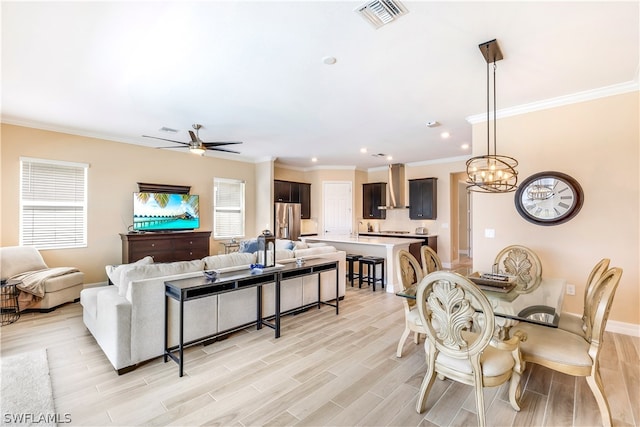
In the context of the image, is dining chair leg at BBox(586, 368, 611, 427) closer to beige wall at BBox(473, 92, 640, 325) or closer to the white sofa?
beige wall at BBox(473, 92, 640, 325)

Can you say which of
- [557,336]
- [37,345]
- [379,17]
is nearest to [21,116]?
[37,345]

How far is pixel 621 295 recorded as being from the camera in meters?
3.54

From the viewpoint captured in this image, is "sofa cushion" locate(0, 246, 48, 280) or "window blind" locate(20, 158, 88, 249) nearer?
"sofa cushion" locate(0, 246, 48, 280)

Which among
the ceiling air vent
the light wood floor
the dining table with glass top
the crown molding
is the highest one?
the ceiling air vent

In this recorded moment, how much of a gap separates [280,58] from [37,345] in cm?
390

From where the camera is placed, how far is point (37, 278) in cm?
420

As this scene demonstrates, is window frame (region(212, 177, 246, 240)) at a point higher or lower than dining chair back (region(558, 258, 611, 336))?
higher

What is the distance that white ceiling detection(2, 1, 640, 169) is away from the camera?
88.2 inches

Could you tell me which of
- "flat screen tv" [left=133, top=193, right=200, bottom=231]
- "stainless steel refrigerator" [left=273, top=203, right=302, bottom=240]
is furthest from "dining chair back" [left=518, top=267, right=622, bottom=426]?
"stainless steel refrigerator" [left=273, top=203, right=302, bottom=240]

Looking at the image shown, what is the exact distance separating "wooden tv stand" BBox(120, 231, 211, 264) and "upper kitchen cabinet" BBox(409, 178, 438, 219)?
5.54 meters

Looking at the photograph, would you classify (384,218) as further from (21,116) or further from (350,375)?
(21,116)

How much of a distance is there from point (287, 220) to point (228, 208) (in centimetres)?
159

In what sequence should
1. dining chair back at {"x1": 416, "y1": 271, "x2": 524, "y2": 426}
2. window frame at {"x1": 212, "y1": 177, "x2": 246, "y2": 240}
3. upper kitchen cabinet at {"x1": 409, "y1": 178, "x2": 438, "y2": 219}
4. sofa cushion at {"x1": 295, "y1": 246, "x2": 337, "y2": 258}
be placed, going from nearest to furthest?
dining chair back at {"x1": 416, "y1": 271, "x2": 524, "y2": 426} → sofa cushion at {"x1": 295, "y1": 246, "x2": 337, "y2": 258} → window frame at {"x1": 212, "y1": 177, "x2": 246, "y2": 240} → upper kitchen cabinet at {"x1": 409, "y1": 178, "x2": 438, "y2": 219}

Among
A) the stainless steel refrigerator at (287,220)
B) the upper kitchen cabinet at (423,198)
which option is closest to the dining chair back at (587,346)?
the upper kitchen cabinet at (423,198)
